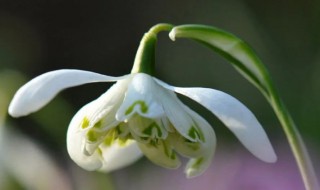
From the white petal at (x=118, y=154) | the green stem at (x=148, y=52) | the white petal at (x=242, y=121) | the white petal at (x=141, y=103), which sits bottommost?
the white petal at (x=118, y=154)

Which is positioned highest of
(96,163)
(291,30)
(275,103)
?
(291,30)

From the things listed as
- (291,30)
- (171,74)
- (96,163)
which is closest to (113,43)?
(171,74)

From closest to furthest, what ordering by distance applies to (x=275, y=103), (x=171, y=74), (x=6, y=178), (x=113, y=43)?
1. (x=275, y=103)
2. (x=6, y=178)
3. (x=171, y=74)
4. (x=113, y=43)

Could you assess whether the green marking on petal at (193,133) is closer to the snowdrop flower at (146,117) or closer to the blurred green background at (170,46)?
the snowdrop flower at (146,117)

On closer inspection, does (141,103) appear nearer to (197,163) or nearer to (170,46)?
(197,163)

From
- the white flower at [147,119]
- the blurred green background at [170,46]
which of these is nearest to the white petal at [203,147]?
the white flower at [147,119]

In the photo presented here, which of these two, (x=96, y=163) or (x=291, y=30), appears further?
(x=291, y=30)

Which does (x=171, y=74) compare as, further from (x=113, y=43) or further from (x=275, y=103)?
(x=275, y=103)

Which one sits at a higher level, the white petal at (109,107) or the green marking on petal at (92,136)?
the white petal at (109,107)
